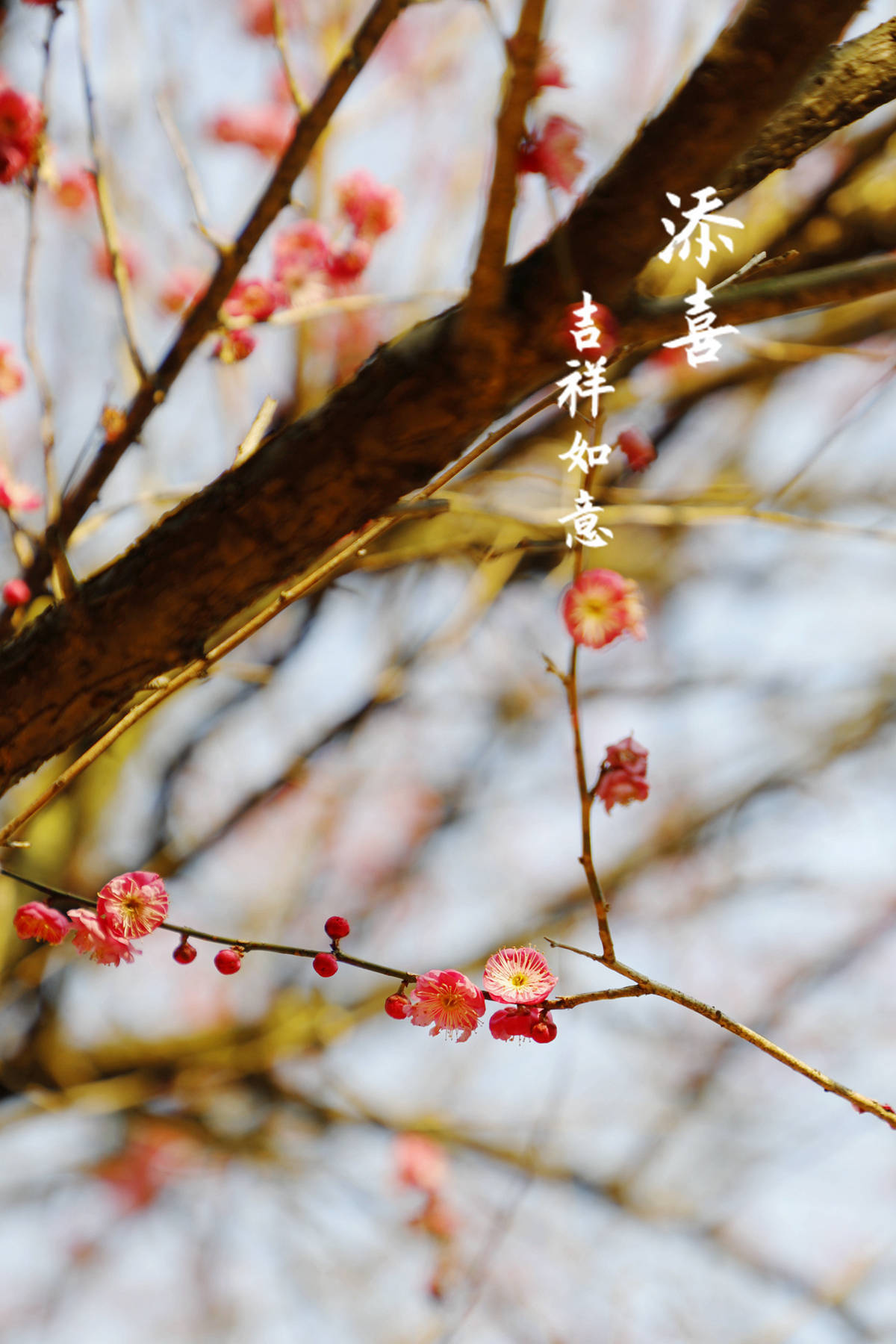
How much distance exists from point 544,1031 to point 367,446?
84 cm

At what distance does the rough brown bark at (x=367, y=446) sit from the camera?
3.65 feet

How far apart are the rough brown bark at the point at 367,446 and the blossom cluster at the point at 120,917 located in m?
0.24

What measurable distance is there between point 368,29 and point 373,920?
3.35 metres

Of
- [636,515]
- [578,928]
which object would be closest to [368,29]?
[636,515]

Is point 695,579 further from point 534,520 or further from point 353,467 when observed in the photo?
point 353,467

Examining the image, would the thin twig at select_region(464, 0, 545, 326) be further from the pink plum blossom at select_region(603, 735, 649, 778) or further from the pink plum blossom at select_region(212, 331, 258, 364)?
the pink plum blossom at select_region(212, 331, 258, 364)

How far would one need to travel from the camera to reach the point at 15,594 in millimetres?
1819

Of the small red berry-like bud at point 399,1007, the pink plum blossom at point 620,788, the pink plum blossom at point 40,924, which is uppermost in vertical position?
the pink plum blossom at point 620,788

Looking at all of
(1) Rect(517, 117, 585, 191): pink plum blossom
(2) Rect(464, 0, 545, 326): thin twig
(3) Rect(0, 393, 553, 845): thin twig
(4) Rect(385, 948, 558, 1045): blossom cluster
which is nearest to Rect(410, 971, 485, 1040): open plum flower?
(4) Rect(385, 948, 558, 1045): blossom cluster

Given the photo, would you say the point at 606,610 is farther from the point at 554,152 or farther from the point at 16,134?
the point at 16,134

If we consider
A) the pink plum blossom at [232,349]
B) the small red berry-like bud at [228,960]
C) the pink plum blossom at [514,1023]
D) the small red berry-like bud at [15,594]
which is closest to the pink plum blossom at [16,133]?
the pink plum blossom at [232,349]

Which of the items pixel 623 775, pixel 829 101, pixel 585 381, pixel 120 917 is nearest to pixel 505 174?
pixel 585 381

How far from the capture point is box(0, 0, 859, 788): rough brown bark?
3.65ft

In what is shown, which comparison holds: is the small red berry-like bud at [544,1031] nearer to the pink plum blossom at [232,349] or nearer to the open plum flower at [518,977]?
the open plum flower at [518,977]
